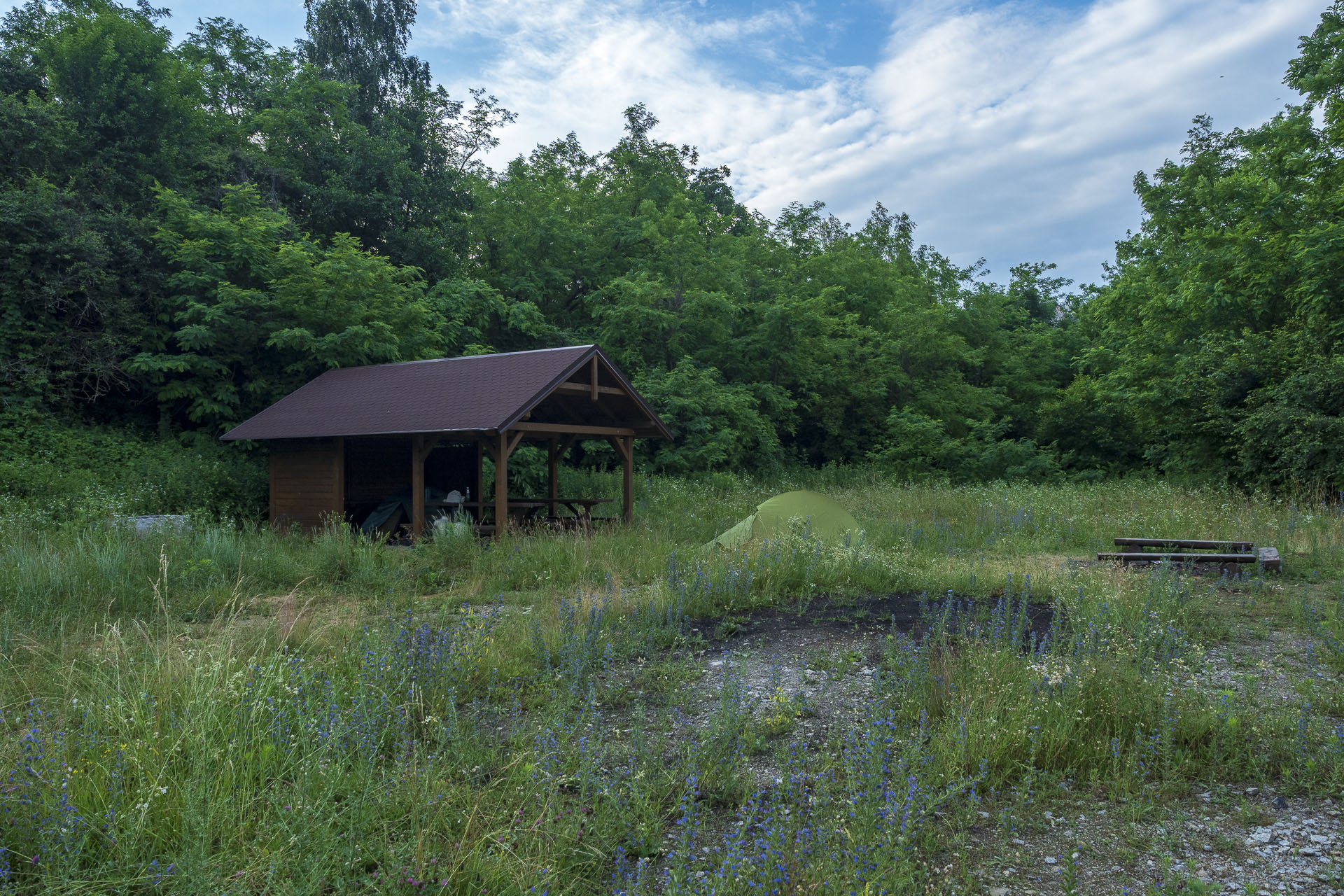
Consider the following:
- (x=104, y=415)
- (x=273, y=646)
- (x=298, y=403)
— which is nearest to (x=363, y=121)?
(x=104, y=415)

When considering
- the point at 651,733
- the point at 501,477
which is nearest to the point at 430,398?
the point at 501,477

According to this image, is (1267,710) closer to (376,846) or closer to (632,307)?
(376,846)

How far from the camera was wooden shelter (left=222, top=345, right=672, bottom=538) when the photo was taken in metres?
12.0

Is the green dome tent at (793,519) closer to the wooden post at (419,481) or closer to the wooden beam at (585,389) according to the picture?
the wooden beam at (585,389)

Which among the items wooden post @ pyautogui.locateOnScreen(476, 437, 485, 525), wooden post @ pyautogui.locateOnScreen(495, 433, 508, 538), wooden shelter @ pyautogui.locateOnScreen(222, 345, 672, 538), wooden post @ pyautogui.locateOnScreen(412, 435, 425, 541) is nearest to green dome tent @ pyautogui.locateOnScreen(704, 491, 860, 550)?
wooden post @ pyautogui.locateOnScreen(495, 433, 508, 538)

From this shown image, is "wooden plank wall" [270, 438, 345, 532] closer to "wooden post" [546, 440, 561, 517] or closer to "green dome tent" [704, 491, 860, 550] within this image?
"wooden post" [546, 440, 561, 517]

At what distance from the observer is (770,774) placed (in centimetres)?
391

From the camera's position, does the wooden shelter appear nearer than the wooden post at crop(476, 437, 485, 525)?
Yes

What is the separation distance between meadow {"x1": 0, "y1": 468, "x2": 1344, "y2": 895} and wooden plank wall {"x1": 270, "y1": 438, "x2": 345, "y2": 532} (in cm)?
534

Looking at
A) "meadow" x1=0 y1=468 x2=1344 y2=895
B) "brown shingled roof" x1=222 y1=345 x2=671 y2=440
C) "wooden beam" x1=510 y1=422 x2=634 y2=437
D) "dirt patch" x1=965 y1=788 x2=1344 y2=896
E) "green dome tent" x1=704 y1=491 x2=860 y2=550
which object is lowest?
"dirt patch" x1=965 y1=788 x2=1344 y2=896

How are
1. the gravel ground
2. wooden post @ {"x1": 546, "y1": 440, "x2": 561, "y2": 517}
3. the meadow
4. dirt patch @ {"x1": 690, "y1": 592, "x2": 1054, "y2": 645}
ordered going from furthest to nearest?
1. wooden post @ {"x1": 546, "y1": 440, "x2": 561, "y2": 517}
2. dirt patch @ {"x1": 690, "y1": 592, "x2": 1054, "y2": 645}
3. the gravel ground
4. the meadow

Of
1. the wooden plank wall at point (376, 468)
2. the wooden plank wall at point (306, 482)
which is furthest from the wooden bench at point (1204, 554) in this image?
the wooden plank wall at point (376, 468)

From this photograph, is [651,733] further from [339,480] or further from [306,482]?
[306,482]

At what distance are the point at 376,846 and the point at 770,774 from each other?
5.81 feet
